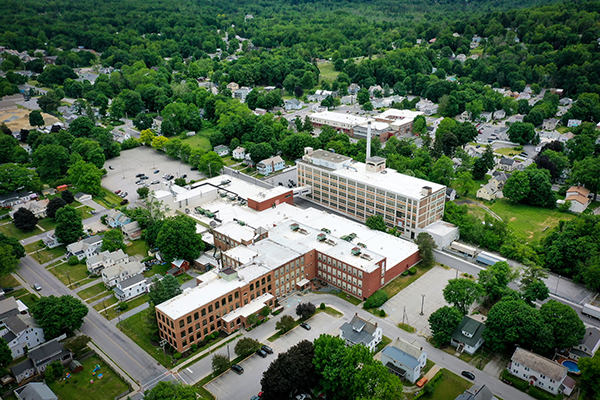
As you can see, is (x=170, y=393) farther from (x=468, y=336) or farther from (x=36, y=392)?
(x=468, y=336)

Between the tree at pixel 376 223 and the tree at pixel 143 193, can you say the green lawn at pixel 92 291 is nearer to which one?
the tree at pixel 143 193

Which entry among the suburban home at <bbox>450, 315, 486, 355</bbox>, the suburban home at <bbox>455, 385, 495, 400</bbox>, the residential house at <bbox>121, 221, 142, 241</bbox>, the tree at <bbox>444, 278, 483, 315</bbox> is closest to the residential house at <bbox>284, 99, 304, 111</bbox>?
the residential house at <bbox>121, 221, 142, 241</bbox>

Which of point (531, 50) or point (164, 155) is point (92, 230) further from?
point (531, 50)

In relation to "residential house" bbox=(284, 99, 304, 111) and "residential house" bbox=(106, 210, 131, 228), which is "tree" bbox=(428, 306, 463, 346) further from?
"residential house" bbox=(284, 99, 304, 111)

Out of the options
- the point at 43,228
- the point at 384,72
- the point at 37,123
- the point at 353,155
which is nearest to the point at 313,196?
→ the point at 353,155

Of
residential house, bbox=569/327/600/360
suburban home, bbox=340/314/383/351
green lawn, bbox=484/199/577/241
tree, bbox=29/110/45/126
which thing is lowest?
green lawn, bbox=484/199/577/241

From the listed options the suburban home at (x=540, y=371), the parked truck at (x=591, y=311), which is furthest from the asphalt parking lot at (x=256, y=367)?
the parked truck at (x=591, y=311)

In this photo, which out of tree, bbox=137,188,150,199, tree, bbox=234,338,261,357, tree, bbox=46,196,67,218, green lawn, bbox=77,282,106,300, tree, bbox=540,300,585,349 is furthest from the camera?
tree, bbox=137,188,150,199
